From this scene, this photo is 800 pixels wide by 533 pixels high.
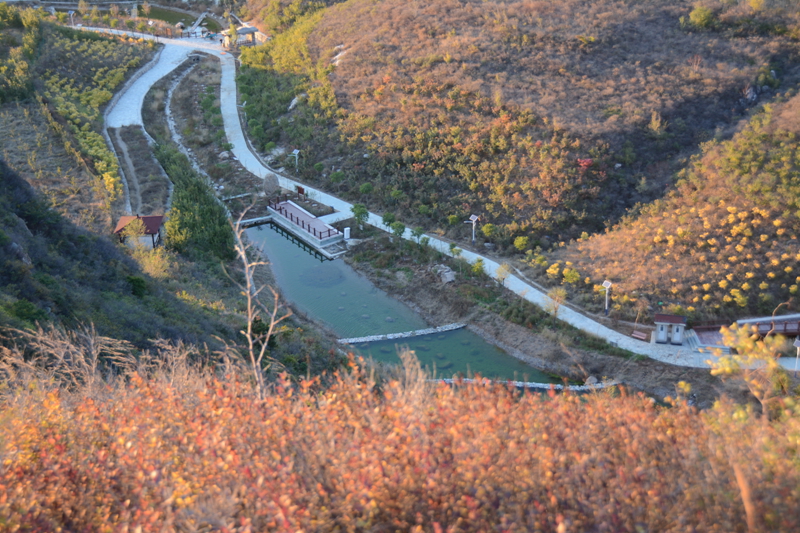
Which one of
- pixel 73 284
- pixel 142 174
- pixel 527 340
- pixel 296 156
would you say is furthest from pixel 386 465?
pixel 142 174

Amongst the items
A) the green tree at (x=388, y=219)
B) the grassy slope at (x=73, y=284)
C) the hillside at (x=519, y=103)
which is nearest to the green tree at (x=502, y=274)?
the hillside at (x=519, y=103)

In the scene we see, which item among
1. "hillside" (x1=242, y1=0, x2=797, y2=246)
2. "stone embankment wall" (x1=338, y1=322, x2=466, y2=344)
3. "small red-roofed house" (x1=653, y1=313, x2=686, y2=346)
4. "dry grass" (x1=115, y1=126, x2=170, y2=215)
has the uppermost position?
"hillside" (x1=242, y1=0, x2=797, y2=246)

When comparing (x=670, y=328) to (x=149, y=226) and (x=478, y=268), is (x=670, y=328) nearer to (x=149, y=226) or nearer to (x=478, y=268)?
(x=478, y=268)

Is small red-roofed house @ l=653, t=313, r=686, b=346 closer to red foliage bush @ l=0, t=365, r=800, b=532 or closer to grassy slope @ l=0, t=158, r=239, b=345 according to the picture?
red foliage bush @ l=0, t=365, r=800, b=532

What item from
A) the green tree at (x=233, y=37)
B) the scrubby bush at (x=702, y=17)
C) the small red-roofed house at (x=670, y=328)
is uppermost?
the scrubby bush at (x=702, y=17)

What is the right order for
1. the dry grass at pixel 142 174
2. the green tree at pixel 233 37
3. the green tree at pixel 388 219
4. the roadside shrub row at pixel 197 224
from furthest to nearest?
1. the green tree at pixel 233 37
2. the dry grass at pixel 142 174
3. the green tree at pixel 388 219
4. the roadside shrub row at pixel 197 224

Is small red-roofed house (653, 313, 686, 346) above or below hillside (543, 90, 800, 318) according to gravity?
below

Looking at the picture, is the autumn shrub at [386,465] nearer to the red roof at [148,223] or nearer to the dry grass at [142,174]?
the red roof at [148,223]

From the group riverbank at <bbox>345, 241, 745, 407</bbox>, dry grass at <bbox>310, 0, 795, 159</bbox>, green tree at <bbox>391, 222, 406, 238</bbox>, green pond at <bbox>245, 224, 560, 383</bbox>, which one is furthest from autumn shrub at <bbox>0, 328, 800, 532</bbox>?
dry grass at <bbox>310, 0, 795, 159</bbox>
